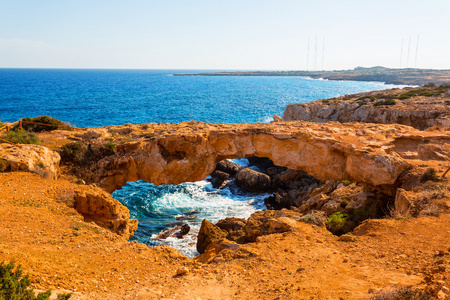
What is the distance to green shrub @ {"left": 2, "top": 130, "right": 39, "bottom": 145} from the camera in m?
15.2

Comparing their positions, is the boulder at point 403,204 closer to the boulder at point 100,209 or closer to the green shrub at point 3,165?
the boulder at point 100,209

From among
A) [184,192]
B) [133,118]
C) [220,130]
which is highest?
[220,130]

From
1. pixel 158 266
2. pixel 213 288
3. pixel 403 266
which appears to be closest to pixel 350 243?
pixel 403 266

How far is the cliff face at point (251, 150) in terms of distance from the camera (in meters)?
15.7

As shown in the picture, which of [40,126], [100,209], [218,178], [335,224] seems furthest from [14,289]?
[218,178]

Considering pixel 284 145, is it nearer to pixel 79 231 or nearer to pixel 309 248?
pixel 309 248

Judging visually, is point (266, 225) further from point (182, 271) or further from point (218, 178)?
point (218, 178)

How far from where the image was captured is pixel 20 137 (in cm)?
1540

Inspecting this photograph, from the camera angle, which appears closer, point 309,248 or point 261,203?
point 309,248

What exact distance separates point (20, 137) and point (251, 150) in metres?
12.1

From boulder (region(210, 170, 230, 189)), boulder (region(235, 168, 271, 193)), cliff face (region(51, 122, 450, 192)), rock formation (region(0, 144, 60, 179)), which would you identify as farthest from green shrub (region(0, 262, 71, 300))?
boulder (region(210, 170, 230, 189))

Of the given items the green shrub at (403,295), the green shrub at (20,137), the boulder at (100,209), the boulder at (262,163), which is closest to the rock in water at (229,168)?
the boulder at (262,163)

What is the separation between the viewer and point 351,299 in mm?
6758

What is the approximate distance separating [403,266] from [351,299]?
2.47 metres
